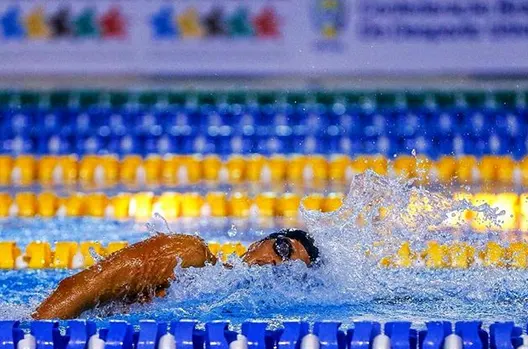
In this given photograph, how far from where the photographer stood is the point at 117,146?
6500mm

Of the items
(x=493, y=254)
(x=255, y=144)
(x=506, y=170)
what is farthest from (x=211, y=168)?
(x=493, y=254)

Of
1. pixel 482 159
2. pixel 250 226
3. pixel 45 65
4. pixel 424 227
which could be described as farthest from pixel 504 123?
pixel 45 65

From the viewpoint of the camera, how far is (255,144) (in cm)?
649

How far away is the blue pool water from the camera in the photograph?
3.31 m

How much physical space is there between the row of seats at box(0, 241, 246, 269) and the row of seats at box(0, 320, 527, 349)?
1.62 metres

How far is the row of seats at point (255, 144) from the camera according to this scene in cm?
636

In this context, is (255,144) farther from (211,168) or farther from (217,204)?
(217,204)

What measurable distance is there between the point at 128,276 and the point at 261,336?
61 cm

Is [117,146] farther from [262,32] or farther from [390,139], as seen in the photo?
[390,139]

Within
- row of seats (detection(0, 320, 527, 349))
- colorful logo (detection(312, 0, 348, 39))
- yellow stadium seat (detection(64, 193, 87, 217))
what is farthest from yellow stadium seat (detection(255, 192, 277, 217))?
row of seats (detection(0, 320, 527, 349))

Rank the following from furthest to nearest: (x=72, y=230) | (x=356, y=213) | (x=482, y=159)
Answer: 1. (x=482, y=159)
2. (x=72, y=230)
3. (x=356, y=213)

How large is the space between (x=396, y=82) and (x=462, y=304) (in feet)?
11.3

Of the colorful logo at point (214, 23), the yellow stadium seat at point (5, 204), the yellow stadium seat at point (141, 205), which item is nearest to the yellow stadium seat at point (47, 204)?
the yellow stadium seat at point (5, 204)

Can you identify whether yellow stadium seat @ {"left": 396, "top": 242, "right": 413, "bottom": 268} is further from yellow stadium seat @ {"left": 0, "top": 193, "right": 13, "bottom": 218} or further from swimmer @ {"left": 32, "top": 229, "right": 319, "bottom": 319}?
yellow stadium seat @ {"left": 0, "top": 193, "right": 13, "bottom": 218}
